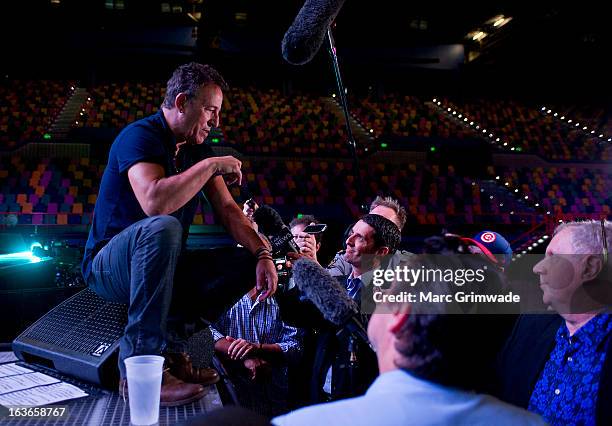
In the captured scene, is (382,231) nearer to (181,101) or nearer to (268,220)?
(268,220)

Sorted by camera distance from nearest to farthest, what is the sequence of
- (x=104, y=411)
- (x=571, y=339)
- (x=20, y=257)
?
1. (x=104, y=411)
2. (x=571, y=339)
3. (x=20, y=257)

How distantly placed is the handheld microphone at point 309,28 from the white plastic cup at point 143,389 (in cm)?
98

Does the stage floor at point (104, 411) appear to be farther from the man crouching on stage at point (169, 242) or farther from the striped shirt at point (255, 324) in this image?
the striped shirt at point (255, 324)

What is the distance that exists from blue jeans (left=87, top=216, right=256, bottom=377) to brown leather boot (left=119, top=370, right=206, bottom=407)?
0.07m

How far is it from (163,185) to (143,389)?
643 millimetres

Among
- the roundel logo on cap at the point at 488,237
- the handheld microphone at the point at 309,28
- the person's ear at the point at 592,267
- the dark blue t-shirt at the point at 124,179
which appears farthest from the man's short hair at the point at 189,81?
the person's ear at the point at 592,267

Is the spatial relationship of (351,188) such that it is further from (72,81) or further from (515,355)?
(72,81)

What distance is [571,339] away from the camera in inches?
65.1

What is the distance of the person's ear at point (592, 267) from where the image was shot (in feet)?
5.26

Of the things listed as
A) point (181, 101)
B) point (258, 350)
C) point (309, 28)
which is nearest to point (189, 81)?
point (181, 101)

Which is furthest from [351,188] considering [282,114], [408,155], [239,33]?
[239,33]

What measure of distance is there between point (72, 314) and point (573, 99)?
44.6 feet

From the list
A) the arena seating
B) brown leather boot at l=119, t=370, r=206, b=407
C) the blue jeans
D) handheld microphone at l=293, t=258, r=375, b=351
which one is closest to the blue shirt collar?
handheld microphone at l=293, t=258, r=375, b=351

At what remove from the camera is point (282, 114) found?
33.6ft
